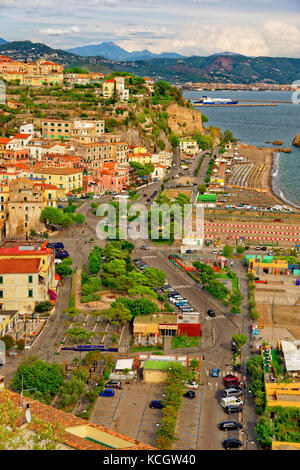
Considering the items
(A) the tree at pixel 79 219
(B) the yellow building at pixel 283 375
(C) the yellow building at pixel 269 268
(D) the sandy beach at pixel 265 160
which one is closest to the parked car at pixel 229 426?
(B) the yellow building at pixel 283 375

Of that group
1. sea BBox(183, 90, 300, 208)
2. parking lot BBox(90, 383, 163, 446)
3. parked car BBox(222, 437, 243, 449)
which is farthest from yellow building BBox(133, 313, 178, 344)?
sea BBox(183, 90, 300, 208)

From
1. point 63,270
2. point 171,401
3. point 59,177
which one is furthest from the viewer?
point 59,177

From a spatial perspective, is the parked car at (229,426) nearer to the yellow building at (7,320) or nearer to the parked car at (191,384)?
the parked car at (191,384)

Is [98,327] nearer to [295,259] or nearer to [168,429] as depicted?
[168,429]

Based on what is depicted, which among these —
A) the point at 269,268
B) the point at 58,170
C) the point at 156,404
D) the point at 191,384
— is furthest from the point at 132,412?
the point at 58,170

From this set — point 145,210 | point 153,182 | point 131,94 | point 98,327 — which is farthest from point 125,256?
point 131,94

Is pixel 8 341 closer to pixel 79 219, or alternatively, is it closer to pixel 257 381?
pixel 257 381
